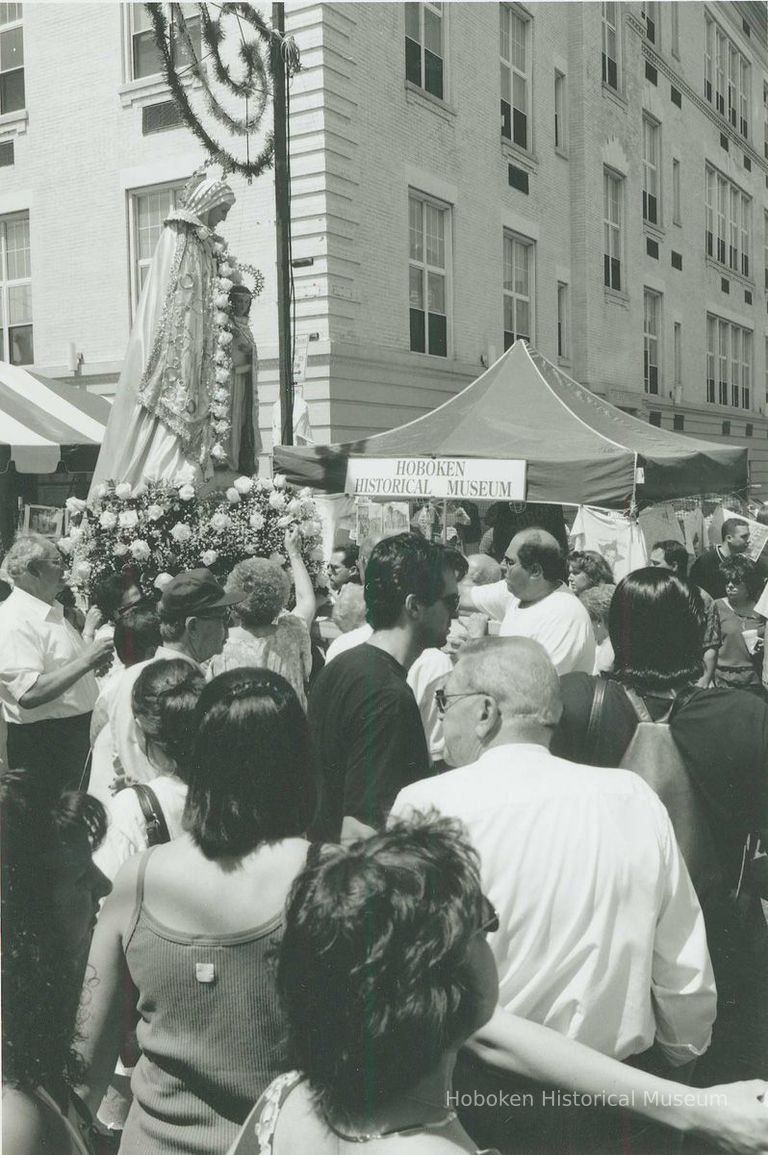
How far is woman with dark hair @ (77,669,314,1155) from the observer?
177cm

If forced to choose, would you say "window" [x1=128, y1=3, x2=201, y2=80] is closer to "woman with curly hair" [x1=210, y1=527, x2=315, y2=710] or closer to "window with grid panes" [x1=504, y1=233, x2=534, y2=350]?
"woman with curly hair" [x1=210, y1=527, x2=315, y2=710]

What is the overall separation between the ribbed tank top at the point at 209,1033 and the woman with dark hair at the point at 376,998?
47 centimetres

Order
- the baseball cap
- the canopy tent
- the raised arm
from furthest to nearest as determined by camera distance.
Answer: the canopy tent
the raised arm
the baseball cap

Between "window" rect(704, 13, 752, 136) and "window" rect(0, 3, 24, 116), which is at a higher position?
"window" rect(704, 13, 752, 136)

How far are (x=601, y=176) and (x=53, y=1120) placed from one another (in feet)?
45.7

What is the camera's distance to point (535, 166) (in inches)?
521

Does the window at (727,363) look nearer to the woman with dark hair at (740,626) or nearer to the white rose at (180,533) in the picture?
the woman with dark hair at (740,626)

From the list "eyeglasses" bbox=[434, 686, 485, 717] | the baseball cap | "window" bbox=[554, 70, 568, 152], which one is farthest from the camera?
"window" bbox=[554, 70, 568, 152]

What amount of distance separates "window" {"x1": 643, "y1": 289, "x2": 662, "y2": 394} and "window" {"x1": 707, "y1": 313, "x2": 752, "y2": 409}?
74 cm

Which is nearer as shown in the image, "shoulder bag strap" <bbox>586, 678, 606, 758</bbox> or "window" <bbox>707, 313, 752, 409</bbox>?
"shoulder bag strap" <bbox>586, 678, 606, 758</bbox>

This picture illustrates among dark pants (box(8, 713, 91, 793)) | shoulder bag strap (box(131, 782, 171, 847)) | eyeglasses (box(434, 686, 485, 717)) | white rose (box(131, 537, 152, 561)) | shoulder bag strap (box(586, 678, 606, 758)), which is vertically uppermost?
white rose (box(131, 537, 152, 561))

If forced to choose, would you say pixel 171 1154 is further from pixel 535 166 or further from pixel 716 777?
pixel 535 166

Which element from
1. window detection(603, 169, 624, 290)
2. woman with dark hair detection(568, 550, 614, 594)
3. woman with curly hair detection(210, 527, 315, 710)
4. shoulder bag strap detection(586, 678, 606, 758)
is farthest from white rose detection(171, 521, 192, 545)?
window detection(603, 169, 624, 290)

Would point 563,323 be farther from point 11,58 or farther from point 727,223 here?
point 11,58
